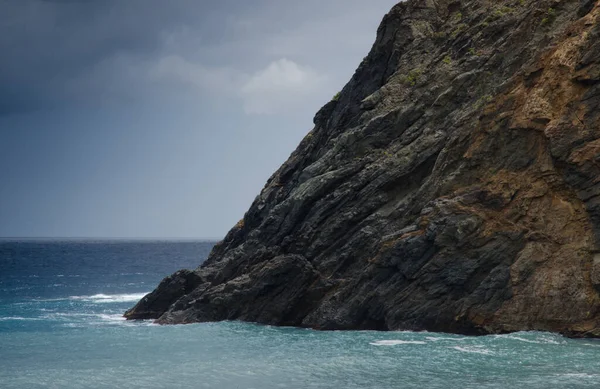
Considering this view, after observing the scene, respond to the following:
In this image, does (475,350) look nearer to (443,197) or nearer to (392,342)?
(392,342)

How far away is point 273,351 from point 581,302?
52.5 feet

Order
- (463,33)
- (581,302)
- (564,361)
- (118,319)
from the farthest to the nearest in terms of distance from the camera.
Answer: (118,319)
(463,33)
(581,302)
(564,361)

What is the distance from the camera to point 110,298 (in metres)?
73.1

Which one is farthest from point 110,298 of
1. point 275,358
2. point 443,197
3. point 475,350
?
point 475,350

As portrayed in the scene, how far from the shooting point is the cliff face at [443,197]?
36688 millimetres

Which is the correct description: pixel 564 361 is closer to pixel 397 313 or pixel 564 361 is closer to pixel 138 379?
pixel 397 313

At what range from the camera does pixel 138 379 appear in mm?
30547

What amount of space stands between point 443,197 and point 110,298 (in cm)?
4463

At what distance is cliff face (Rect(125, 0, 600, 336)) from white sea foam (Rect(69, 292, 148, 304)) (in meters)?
17.0

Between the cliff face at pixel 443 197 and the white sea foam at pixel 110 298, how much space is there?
16992mm

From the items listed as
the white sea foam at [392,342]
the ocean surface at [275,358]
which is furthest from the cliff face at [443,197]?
the white sea foam at [392,342]

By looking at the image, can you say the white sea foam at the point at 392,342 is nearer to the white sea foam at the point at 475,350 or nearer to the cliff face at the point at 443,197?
the white sea foam at the point at 475,350

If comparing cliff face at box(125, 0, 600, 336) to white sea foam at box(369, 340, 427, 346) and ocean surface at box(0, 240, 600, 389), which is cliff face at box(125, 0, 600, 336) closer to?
ocean surface at box(0, 240, 600, 389)

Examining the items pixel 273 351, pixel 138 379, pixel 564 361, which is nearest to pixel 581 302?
pixel 564 361
